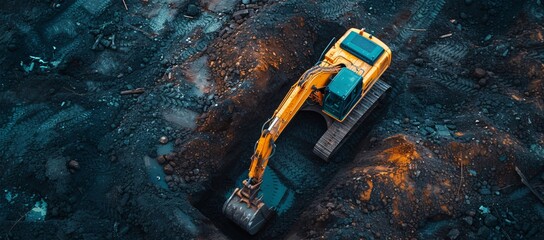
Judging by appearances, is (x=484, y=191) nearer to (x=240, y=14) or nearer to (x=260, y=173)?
(x=260, y=173)

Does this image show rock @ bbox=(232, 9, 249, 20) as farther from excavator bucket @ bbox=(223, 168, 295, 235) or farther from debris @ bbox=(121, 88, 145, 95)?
excavator bucket @ bbox=(223, 168, 295, 235)

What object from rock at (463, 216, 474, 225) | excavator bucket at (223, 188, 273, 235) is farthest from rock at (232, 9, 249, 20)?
rock at (463, 216, 474, 225)

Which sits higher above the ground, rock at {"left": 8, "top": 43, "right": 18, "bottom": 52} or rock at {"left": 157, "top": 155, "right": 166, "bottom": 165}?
rock at {"left": 8, "top": 43, "right": 18, "bottom": 52}

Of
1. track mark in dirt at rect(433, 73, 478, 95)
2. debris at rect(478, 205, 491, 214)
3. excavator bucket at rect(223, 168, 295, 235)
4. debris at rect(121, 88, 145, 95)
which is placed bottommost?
excavator bucket at rect(223, 168, 295, 235)

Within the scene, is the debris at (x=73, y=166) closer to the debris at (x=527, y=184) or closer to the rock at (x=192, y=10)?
the rock at (x=192, y=10)

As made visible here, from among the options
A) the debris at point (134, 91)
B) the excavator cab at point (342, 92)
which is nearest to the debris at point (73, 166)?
the debris at point (134, 91)

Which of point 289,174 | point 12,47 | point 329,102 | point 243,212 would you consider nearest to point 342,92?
point 329,102

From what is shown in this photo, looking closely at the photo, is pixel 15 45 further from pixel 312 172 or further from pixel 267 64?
pixel 312 172
